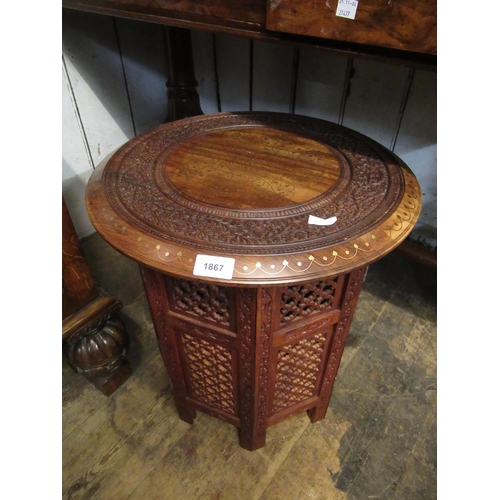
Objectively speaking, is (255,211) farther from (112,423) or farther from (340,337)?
(112,423)

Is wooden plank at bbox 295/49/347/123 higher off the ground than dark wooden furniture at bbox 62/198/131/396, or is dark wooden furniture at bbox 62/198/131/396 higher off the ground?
wooden plank at bbox 295/49/347/123

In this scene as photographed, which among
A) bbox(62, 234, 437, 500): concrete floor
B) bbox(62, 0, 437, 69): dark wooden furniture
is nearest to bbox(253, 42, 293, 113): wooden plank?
bbox(62, 0, 437, 69): dark wooden furniture

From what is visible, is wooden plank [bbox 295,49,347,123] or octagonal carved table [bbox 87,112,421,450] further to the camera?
wooden plank [bbox 295,49,347,123]

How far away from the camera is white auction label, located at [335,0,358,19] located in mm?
610

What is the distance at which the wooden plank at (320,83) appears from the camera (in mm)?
1342

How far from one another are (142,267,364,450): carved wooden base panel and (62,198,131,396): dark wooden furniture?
0.81 feet

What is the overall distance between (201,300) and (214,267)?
7.3 inches

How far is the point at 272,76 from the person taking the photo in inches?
59.0

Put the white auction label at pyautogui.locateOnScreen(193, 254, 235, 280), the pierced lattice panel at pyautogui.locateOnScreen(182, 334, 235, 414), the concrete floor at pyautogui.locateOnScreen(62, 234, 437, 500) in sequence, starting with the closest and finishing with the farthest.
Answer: the white auction label at pyautogui.locateOnScreen(193, 254, 235, 280), the pierced lattice panel at pyautogui.locateOnScreen(182, 334, 235, 414), the concrete floor at pyautogui.locateOnScreen(62, 234, 437, 500)

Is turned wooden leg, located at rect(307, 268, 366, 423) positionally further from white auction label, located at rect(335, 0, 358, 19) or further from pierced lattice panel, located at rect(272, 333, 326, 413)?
white auction label, located at rect(335, 0, 358, 19)

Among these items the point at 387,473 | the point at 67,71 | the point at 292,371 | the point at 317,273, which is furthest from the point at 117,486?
the point at 67,71

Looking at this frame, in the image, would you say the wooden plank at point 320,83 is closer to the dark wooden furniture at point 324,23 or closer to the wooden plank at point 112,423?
the dark wooden furniture at point 324,23

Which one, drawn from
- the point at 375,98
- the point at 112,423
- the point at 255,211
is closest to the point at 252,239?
the point at 255,211

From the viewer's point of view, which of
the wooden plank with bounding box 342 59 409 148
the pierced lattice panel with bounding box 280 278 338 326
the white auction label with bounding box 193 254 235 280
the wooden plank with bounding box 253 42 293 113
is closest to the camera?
the white auction label with bounding box 193 254 235 280
